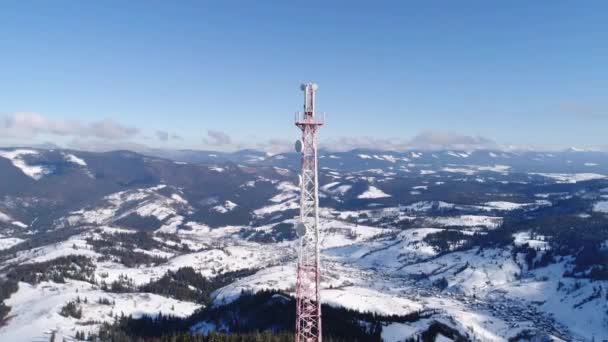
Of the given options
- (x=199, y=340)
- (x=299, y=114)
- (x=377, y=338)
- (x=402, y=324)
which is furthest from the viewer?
(x=402, y=324)

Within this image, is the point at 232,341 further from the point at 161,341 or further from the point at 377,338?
the point at 377,338

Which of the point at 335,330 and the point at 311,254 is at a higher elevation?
the point at 311,254

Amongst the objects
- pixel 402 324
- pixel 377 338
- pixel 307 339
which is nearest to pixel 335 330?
pixel 377 338

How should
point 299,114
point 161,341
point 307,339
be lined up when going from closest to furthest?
point 299,114 → point 307,339 → point 161,341

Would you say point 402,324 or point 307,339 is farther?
point 402,324

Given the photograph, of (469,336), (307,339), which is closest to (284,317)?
(469,336)

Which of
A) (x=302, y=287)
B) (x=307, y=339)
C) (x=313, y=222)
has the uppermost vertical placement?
(x=313, y=222)

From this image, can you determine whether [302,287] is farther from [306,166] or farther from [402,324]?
[402,324]
